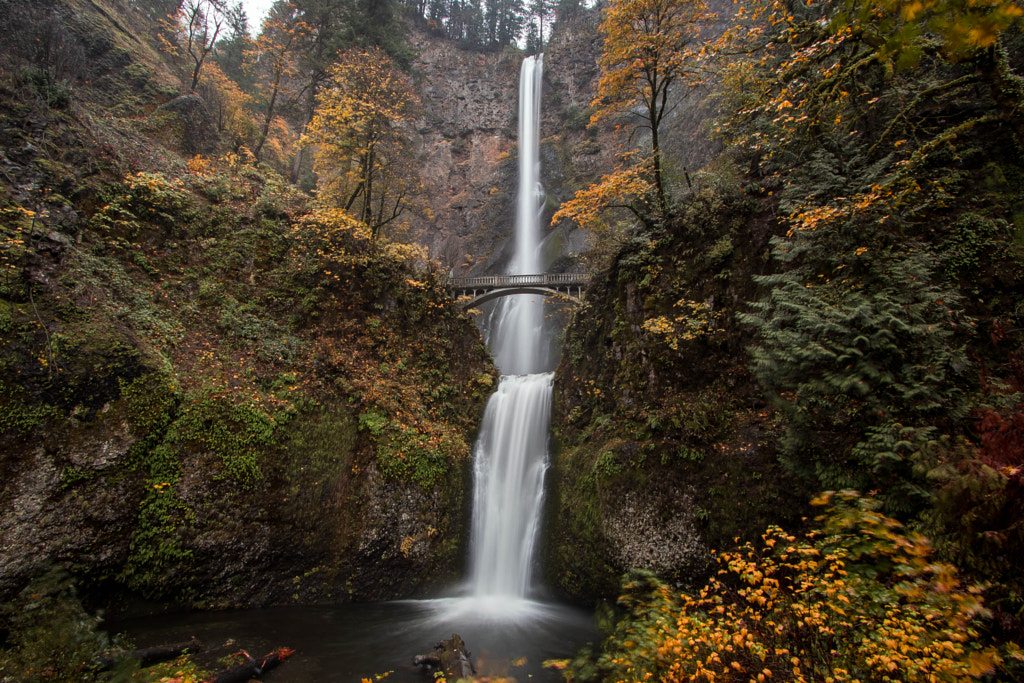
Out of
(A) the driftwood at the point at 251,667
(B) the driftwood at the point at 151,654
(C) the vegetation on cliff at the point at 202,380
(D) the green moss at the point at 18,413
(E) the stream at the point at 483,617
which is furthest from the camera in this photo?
(C) the vegetation on cliff at the point at 202,380

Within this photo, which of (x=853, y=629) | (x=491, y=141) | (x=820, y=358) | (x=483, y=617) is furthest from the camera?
(x=491, y=141)

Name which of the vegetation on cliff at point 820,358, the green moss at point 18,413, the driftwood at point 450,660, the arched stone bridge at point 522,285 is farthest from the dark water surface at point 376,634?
Answer: the arched stone bridge at point 522,285

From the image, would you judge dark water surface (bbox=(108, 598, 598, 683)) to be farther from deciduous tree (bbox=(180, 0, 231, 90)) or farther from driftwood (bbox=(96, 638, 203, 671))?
deciduous tree (bbox=(180, 0, 231, 90))

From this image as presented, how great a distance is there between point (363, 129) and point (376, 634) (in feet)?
46.5

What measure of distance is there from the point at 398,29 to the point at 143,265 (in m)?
16.8

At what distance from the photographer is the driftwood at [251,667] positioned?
539cm

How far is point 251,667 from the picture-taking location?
5.69m

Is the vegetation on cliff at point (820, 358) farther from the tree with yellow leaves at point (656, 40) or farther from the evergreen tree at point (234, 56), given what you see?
the evergreen tree at point (234, 56)

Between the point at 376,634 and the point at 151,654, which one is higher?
the point at 151,654

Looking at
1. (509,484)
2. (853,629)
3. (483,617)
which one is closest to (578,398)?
(509,484)

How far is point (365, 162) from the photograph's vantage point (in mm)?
14812

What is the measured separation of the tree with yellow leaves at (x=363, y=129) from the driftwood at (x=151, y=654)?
430 inches

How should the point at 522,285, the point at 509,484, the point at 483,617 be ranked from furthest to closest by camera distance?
the point at 522,285, the point at 509,484, the point at 483,617

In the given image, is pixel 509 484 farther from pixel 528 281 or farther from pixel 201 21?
pixel 201 21
